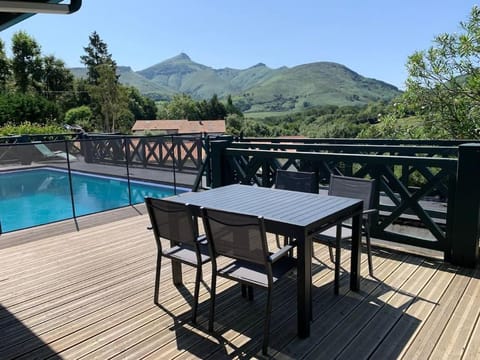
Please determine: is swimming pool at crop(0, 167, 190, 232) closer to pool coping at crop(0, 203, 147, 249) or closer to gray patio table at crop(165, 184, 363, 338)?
pool coping at crop(0, 203, 147, 249)

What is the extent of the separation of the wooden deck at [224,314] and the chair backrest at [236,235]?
0.59m

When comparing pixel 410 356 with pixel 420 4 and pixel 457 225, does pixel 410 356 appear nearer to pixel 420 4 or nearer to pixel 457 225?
pixel 457 225

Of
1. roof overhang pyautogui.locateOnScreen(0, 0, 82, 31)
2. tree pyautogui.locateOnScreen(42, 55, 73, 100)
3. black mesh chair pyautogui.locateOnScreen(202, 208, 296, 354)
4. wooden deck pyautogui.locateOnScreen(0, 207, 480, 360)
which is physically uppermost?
tree pyautogui.locateOnScreen(42, 55, 73, 100)

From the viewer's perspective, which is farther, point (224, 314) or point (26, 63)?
point (26, 63)

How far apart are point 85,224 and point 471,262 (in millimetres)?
4823

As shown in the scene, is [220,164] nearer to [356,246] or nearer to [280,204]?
[280,204]

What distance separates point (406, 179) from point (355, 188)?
1.79 m

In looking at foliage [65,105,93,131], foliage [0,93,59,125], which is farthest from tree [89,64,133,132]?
foliage [0,93,59,125]

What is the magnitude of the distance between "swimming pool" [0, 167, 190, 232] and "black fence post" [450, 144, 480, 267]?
14.6 ft

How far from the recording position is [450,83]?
8211mm

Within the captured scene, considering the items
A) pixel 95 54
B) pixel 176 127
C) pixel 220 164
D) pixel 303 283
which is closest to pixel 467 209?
pixel 303 283

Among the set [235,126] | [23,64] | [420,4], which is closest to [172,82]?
[235,126]

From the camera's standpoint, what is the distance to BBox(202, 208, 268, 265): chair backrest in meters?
1.99

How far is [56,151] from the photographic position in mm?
5906
